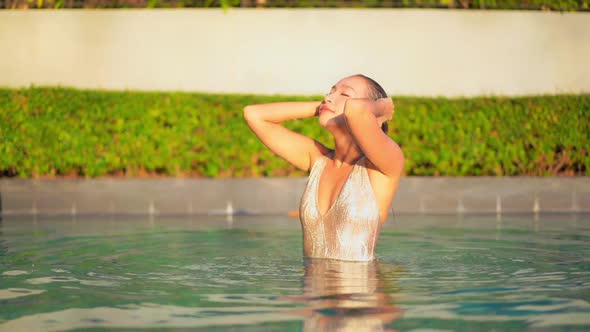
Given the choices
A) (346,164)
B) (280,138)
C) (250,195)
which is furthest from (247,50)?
(346,164)

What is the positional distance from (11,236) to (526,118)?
265 inches

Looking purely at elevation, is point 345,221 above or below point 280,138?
below

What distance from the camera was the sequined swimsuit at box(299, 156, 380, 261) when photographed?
6543mm

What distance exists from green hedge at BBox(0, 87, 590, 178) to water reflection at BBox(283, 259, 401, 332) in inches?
229

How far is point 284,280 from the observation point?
6363 millimetres

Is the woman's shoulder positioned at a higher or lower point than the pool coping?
higher

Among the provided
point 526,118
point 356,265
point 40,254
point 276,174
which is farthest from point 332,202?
point 526,118

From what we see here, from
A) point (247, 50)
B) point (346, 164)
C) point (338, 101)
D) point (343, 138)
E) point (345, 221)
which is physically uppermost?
point (247, 50)

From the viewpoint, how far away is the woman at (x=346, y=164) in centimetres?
613

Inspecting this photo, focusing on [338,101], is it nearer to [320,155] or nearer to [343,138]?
[343,138]

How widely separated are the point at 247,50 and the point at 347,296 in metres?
9.64

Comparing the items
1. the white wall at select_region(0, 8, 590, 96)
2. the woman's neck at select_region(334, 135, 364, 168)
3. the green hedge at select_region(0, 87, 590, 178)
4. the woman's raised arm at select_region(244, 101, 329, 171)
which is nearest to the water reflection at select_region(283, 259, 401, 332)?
the woman's neck at select_region(334, 135, 364, 168)

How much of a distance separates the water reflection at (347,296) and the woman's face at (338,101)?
0.92m

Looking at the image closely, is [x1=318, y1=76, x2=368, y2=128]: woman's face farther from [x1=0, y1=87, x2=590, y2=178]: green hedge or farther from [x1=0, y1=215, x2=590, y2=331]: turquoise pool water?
[x1=0, y1=87, x2=590, y2=178]: green hedge
